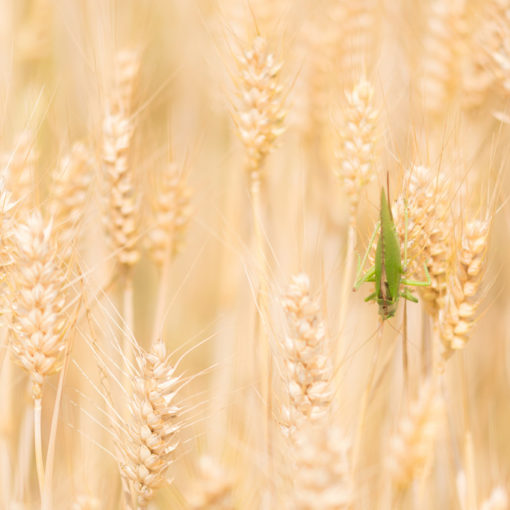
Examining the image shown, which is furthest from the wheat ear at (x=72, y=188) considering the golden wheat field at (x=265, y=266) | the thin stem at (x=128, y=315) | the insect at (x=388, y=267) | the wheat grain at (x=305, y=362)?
the insect at (x=388, y=267)

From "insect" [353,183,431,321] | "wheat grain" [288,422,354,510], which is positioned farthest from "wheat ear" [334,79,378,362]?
"wheat grain" [288,422,354,510]

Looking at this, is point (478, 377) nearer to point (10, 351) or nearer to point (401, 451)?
point (401, 451)

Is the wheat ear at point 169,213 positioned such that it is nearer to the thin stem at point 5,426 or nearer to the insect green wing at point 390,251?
the thin stem at point 5,426

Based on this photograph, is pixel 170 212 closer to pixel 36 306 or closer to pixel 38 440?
pixel 36 306

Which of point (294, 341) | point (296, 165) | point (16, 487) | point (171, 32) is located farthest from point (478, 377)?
point (171, 32)

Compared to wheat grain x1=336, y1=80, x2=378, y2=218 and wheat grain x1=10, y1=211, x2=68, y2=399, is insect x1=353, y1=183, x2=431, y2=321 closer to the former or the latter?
wheat grain x1=336, y1=80, x2=378, y2=218

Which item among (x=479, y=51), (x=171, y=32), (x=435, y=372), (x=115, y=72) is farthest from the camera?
(x=171, y=32)

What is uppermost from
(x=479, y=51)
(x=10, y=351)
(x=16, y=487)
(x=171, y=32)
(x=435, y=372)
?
(x=171, y=32)
